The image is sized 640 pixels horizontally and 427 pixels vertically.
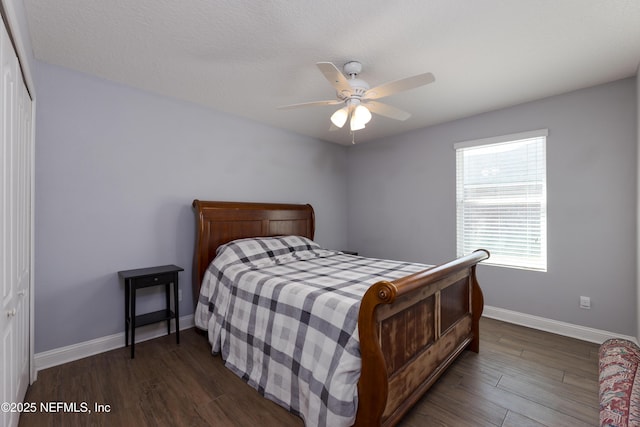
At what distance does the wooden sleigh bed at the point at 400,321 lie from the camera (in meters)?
1.44

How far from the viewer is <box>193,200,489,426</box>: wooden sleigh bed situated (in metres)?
1.44

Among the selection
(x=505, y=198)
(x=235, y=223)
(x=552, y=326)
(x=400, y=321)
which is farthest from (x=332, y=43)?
(x=552, y=326)

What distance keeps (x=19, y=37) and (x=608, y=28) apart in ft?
11.5

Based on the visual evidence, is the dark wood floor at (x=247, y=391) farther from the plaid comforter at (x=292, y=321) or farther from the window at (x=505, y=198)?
the window at (x=505, y=198)

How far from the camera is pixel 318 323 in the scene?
173cm

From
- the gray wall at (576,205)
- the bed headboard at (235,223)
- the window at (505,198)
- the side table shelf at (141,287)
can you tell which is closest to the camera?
the side table shelf at (141,287)

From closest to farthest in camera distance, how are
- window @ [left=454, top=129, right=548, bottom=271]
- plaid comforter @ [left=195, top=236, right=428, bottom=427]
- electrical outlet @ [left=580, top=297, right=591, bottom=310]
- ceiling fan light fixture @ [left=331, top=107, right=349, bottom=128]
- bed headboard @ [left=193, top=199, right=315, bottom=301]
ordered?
plaid comforter @ [left=195, top=236, right=428, bottom=427] < ceiling fan light fixture @ [left=331, top=107, right=349, bottom=128] < electrical outlet @ [left=580, top=297, right=591, bottom=310] < bed headboard @ [left=193, top=199, right=315, bottom=301] < window @ [left=454, top=129, right=548, bottom=271]

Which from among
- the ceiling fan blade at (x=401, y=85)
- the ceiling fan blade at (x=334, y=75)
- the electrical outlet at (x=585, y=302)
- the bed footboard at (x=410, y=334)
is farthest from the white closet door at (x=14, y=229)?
the electrical outlet at (x=585, y=302)

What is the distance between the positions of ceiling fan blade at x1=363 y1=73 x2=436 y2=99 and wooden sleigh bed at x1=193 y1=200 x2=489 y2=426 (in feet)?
4.10

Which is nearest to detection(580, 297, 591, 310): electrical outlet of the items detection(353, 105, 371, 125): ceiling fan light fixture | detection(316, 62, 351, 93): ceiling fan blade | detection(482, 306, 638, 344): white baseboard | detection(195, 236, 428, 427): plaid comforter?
detection(482, 306, 638, 344): white baseboard

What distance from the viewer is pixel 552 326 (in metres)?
3.02

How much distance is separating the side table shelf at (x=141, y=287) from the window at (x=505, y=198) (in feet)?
11.2

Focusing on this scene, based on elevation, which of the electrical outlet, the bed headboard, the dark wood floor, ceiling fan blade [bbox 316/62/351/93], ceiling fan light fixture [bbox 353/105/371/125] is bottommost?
the dark wood floor

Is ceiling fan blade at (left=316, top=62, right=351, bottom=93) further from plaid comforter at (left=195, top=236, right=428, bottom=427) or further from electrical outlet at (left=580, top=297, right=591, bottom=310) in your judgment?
electrical outlet at (left=580, top=297, right=591, bottom=310)
